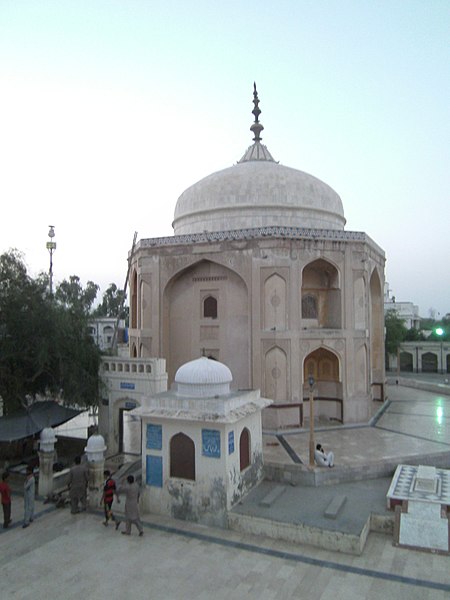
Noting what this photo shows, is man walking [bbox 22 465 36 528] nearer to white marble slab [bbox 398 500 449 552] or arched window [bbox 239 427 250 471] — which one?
arched window [bbox 239 427 250 471]

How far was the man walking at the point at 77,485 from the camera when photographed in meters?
10.7

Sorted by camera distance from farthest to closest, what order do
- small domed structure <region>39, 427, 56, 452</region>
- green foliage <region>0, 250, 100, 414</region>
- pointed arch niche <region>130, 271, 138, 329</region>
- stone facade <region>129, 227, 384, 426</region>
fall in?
pointed arch niche <region>130, 271, 138, 329</region> < stone facade <region>129, 227, 384, 426</region> < green foliage <region>0, 250, 100, 414</region> < small domed structure <region>39, 427, 56, 452</region>

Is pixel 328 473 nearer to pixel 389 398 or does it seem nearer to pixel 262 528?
pixel 262 528

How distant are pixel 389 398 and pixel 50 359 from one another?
16.3 m

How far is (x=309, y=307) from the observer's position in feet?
61.9

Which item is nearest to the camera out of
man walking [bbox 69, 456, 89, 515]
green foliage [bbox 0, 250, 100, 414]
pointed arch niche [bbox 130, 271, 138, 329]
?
man walking [bbox 69, 456, 89, 515]

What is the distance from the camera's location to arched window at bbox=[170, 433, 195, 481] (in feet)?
34.1

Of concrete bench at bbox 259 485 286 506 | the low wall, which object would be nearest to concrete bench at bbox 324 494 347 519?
concrete bench at bbox 259 485 286 506

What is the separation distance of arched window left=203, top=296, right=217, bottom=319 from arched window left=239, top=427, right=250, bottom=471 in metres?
7.69

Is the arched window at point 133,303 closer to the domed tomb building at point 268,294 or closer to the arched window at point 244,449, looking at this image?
the domed tomb building at point 268,294

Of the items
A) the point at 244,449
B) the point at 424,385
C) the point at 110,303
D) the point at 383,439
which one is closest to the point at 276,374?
the point at 383,439

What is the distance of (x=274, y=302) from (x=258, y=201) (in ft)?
16.5

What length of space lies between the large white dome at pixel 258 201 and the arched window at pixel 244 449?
10374 millimetres

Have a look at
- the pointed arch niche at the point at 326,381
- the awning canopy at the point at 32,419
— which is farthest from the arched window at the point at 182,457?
the pointed arch niche at the point at 326,381
